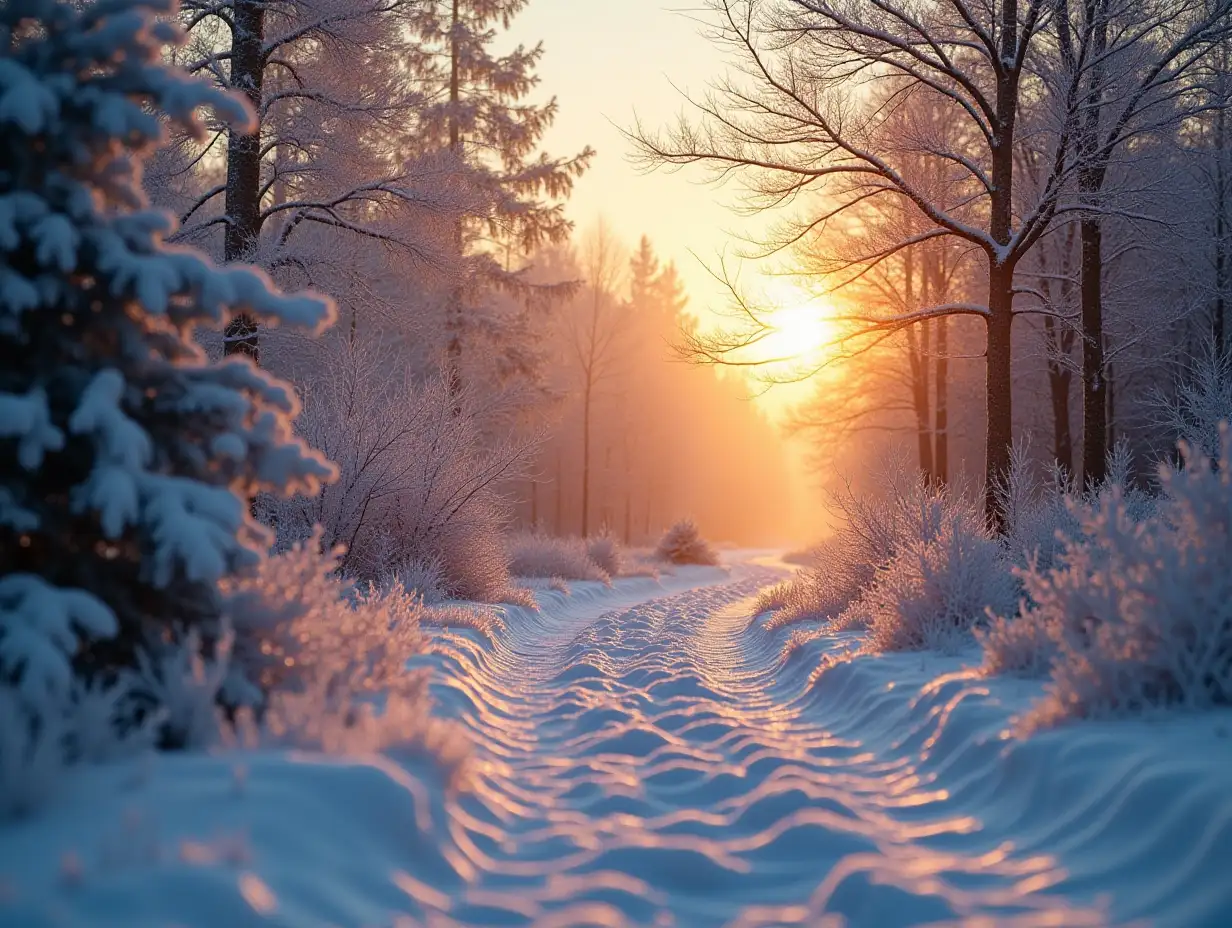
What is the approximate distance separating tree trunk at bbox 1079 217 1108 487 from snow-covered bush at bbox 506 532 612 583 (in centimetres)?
865

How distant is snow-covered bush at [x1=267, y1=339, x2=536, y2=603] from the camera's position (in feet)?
30.4

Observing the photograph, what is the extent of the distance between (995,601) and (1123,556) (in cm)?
255

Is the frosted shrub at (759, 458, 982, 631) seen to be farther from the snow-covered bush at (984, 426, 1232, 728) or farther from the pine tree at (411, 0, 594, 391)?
the pine tree at (411, 0, 594, 391)

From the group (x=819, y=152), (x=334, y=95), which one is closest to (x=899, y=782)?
(x=819, y=152)

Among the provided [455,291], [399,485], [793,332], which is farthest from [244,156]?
[455,291]

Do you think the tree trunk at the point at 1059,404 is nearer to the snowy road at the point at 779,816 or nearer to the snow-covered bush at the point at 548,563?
the snow-covered bush at the point at 548,563

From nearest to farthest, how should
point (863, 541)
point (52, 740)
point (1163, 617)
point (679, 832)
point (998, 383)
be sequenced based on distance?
1. point (52, 740)
2. point (679, 832)
3. point (1163, 617)
4. point (863, 541)
5. point (998, 383)

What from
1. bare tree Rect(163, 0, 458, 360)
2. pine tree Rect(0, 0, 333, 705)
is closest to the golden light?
bare tree Rect(163, 0, 458, 360)

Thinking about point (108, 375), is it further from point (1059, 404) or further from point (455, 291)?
point (1059, 404)

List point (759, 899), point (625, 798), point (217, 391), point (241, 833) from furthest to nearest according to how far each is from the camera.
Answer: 1. point (625, 798)
2. point (217, 391)
3. point (759, 899)
4. point (241, 833)

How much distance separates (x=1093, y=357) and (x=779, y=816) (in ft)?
39.6

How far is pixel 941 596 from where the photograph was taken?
21.0 feet

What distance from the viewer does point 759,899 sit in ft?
8.80

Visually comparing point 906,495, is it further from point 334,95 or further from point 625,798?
point 334,95
